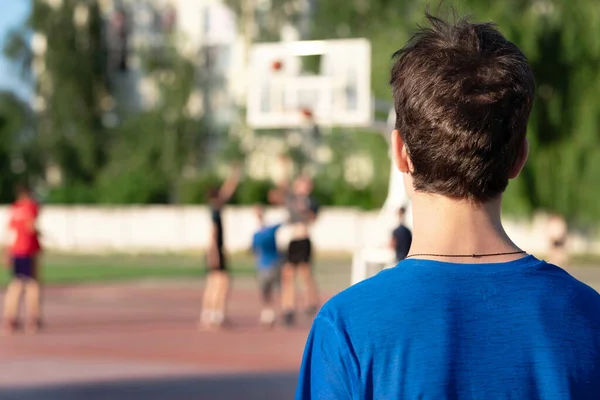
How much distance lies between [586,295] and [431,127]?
41cm

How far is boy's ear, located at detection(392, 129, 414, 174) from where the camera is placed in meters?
A: 2.13

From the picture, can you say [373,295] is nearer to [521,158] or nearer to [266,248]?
[521,158]

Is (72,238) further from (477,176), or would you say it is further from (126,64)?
(477,176)

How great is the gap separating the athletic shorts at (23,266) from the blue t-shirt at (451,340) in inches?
511

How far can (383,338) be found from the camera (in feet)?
6.35

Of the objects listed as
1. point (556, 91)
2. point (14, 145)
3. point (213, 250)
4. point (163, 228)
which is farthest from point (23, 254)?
point (14, 145)

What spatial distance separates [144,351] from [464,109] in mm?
10806

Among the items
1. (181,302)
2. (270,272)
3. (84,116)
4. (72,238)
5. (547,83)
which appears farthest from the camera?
(84,116)

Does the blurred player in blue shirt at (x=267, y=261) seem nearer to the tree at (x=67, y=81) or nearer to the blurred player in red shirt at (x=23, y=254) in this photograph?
the blurred player in red shirt at (x=23, y=254)

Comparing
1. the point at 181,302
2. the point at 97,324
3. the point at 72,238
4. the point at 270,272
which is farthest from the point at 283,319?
the point at 72,238

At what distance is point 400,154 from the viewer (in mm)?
2148

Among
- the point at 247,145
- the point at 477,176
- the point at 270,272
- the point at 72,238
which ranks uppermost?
the point at 477,176

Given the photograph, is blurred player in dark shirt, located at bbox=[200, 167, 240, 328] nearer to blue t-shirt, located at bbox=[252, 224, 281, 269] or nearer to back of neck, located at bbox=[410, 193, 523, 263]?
blue t-shirt, located at bbox=[252, 224, 281, 269]

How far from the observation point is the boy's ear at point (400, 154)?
213cm
